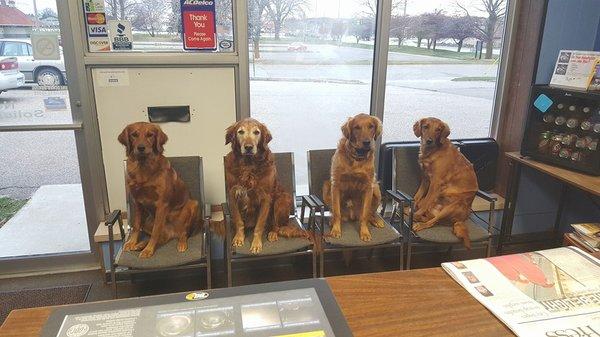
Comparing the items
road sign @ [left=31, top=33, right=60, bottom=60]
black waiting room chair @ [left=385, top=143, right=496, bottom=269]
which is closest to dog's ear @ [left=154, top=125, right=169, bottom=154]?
road sign @ [left=31, top=33, right=60, bottom=60]

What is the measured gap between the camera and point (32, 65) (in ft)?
8.68

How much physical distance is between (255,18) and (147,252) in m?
1.68

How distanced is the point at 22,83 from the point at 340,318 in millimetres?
2654

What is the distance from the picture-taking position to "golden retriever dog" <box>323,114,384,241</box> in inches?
102

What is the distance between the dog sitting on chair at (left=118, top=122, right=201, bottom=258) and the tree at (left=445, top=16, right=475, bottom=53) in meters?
2.29

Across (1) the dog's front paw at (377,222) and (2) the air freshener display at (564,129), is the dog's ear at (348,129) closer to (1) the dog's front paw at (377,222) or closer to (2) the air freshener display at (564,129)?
(1) the dog's front paw at (377,222)

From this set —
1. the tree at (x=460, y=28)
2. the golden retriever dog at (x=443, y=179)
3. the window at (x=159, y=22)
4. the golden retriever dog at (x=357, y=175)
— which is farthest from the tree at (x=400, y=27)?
the window at (x=159, y=22)

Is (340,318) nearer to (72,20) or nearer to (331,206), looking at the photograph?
(331,206)

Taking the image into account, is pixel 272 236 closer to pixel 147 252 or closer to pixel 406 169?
pixel 147 252

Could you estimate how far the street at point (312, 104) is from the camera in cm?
279

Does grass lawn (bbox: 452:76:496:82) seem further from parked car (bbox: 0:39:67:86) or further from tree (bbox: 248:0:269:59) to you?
parked car (bbox: 0:39:67:86)

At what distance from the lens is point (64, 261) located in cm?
301

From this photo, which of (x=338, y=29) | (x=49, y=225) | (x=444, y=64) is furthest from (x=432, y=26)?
(x=49, y=225)

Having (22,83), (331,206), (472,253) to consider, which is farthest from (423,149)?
(22,83)
